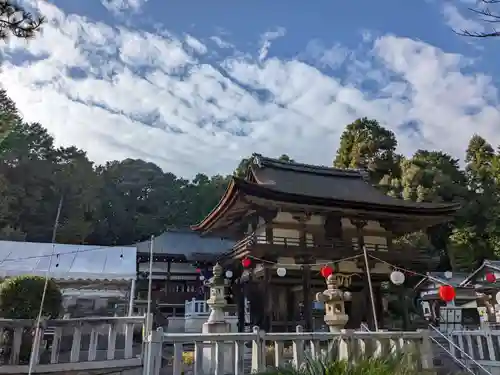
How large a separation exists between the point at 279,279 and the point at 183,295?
30.0 feet

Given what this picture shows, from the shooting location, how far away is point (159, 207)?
4725cm

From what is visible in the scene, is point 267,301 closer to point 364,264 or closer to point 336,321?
point 364,264

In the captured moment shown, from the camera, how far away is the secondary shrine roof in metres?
14.4

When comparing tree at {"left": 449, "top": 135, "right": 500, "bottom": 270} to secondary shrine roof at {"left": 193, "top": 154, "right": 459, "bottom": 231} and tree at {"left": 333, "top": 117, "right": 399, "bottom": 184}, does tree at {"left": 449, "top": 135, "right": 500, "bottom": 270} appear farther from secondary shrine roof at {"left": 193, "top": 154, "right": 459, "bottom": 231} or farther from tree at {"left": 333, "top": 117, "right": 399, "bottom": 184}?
secondary shrine roof at {"left": 193, "top": 154, "right": 459, "bottom": 231}

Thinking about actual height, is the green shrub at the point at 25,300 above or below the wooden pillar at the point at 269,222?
below

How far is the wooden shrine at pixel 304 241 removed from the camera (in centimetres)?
1475

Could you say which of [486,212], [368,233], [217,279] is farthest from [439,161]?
[217,279]

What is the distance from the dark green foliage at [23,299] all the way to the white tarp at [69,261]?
769 centimetres

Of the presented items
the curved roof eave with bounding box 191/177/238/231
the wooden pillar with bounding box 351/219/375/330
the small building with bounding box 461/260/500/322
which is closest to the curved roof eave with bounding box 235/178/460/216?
the curved roof eave with bounding box 191/177/238/231

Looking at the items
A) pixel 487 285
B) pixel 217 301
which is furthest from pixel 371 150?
pixel 217 301

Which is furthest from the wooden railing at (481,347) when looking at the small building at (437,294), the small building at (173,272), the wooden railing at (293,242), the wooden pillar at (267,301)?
the small building at (173,272)

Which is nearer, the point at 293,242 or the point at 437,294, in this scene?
the point at 293,242

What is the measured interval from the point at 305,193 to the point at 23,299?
10.6 meters

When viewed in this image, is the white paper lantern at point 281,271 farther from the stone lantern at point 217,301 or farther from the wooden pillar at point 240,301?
the stone lantern at point 217,301
